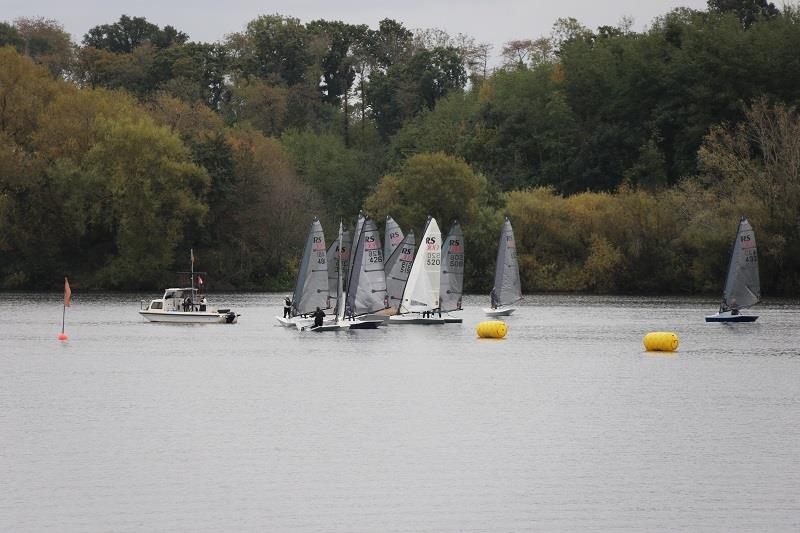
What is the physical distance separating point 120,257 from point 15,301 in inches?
580

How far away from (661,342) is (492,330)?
11996 millimetres

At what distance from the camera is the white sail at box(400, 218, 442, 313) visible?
85.2 metres

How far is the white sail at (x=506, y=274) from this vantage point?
94.9m

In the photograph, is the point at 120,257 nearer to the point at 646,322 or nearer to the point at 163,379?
the point at 646,322

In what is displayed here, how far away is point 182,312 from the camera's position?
9138 centimetres

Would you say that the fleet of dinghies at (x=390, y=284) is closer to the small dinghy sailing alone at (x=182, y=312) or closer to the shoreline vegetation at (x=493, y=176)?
the small dinghy sailing alone at (x=182, y=312)

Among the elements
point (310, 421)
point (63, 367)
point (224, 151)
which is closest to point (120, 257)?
point (224, 151)

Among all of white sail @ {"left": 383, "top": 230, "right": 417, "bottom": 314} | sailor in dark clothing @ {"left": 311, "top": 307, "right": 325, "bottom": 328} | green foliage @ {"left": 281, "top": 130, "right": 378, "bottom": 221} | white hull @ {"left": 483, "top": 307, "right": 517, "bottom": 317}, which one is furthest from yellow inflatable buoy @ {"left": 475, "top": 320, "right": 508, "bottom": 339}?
green foliage @ {"left": 281, "top": 130, "right": 378, "bottom": 221}

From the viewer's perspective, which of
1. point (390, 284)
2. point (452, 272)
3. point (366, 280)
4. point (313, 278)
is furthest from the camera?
point (452, 272)

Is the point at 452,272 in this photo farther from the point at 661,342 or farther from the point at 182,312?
the point at 661,342

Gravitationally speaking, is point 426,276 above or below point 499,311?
above

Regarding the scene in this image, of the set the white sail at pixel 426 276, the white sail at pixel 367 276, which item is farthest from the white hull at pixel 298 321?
the white sail at pixel 426 276

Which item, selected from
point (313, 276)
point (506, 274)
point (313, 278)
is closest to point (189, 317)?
point (313, 278)

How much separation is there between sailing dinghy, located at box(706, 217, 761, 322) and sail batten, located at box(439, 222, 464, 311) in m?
15.2
